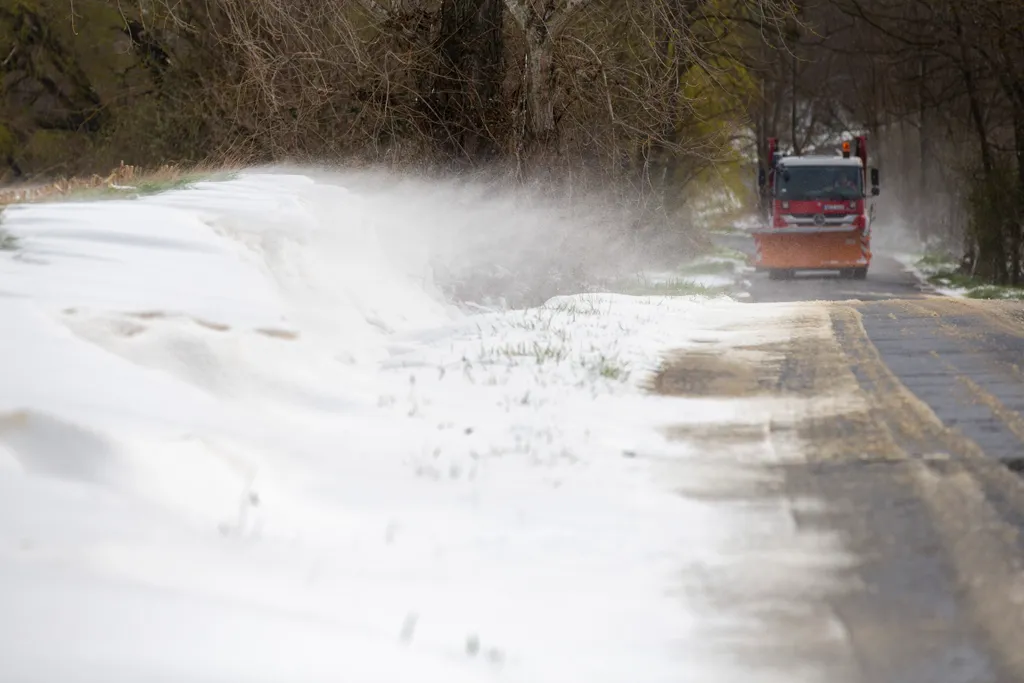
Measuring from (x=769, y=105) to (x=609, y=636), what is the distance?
6217 cm

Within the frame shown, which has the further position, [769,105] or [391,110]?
[769,105]

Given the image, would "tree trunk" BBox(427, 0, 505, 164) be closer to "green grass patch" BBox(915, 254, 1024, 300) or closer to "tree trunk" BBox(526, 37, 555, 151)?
"tree trunk" BBox(526, 37, 555, 151)

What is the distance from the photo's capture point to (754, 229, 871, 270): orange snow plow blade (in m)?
33.9

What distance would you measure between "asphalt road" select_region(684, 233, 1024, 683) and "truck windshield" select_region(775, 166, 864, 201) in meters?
21.7

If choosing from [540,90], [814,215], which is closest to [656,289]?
[540,90]

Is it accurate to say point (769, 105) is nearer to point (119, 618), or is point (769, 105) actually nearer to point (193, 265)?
point (193, 265)

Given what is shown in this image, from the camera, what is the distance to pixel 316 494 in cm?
627

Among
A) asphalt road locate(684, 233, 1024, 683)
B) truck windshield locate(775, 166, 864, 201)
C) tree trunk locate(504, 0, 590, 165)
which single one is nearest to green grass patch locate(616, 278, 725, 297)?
tree trunk locate(504, 0, 590, 165)

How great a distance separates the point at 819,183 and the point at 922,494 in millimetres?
28463

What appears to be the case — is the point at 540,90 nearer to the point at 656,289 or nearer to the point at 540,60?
the point at 540,60

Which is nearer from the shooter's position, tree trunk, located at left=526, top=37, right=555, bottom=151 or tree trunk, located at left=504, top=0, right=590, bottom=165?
tree trunk, located at left=504, top=0, right=590, bottom=165

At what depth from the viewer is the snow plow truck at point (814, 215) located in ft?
Answer: 111

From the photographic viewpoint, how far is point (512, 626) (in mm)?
4820

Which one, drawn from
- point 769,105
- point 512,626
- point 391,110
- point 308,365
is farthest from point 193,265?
point 769,105
